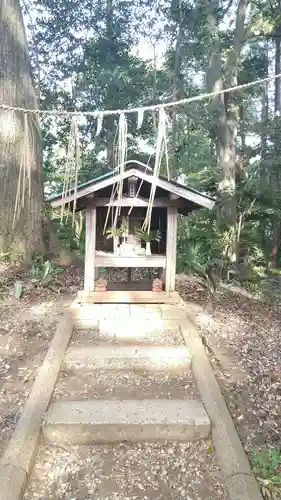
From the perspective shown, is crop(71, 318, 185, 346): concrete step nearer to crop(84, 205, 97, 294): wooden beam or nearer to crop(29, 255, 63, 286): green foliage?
crop(84, 205, 97, 294): wooden beam

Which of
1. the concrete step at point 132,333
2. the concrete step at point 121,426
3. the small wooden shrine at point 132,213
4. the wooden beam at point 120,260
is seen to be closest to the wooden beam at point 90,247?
the small wooden shrine at point 132,213

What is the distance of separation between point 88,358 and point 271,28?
10814 millimetres

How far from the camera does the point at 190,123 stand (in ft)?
60.3

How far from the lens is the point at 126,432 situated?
333 centimetres

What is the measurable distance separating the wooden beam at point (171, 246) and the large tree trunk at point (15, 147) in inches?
129

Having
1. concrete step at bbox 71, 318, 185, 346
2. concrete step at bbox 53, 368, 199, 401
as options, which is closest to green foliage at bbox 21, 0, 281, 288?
concrete step at bbox 71, 318, 185, 346

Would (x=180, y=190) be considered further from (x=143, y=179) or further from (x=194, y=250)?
(x=194, y=250)

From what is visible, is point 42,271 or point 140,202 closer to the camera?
point 140,202

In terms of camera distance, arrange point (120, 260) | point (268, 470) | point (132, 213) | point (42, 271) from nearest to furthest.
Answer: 1. point (268, 470)
2. point (120, 260)
3. point (132, 213)
4. point (42, 271)

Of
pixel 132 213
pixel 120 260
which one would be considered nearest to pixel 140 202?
pixel 132 213

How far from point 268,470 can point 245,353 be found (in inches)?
84.2

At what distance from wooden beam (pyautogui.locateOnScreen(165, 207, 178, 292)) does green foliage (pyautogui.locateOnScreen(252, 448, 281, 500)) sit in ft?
11.2

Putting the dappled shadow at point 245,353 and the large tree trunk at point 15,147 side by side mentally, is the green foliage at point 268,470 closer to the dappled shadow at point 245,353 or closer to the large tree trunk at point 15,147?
the dappled shadow at point 245,353

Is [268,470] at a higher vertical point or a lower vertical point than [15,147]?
lower
